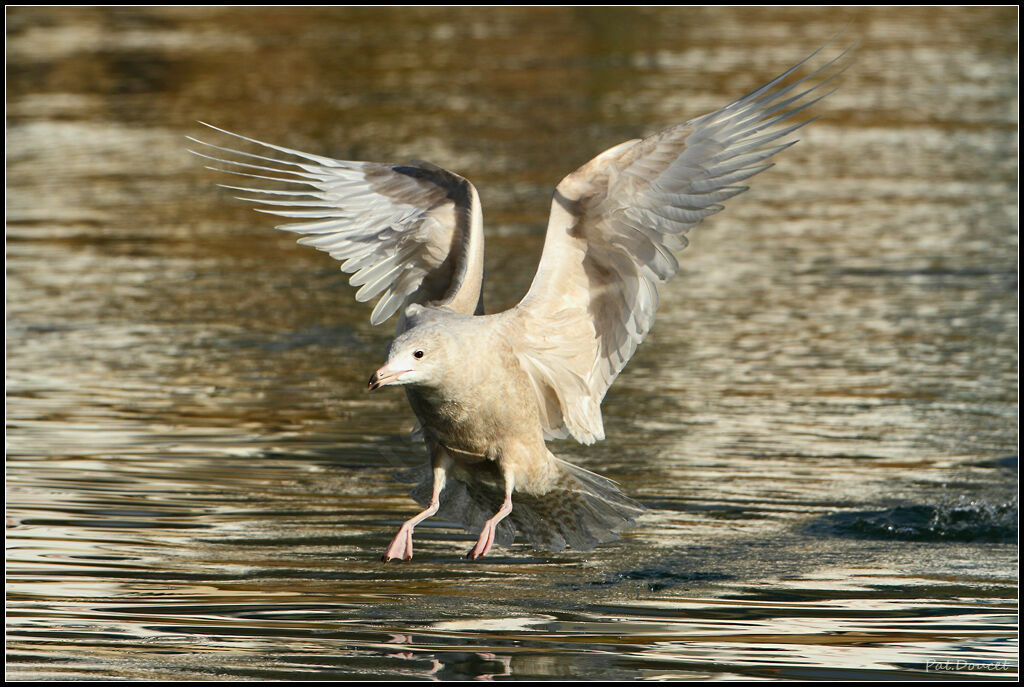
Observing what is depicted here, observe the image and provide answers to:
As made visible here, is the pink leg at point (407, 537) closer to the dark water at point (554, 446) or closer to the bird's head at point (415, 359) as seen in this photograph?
the dark water at point (554, 446)

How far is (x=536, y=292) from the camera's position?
7.92m

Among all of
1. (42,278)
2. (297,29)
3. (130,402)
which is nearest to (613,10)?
(297,29)

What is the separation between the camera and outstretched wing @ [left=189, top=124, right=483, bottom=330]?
8.21 m

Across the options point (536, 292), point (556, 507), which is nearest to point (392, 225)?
point (536, 292)

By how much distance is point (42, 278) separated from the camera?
49.2ft

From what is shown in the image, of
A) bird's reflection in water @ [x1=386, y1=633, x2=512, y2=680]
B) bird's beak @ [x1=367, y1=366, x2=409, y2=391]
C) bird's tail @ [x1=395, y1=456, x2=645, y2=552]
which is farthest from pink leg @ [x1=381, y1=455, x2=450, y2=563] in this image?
bird's beak @ [x1=367, y1=366, x2=409, y2=391]

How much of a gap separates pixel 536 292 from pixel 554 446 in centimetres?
296

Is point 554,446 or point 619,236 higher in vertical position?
point 619,236

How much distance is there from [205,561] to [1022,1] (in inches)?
1107

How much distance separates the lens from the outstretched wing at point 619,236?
7.74m

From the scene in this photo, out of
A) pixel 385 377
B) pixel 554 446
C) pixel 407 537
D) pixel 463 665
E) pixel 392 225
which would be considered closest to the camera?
pixel 385 377

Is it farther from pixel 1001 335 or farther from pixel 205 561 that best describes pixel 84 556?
pixel 1001 335

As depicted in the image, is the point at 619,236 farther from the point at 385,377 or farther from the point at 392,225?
the point at 385,377

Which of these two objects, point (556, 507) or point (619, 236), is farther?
point (556, 507)
